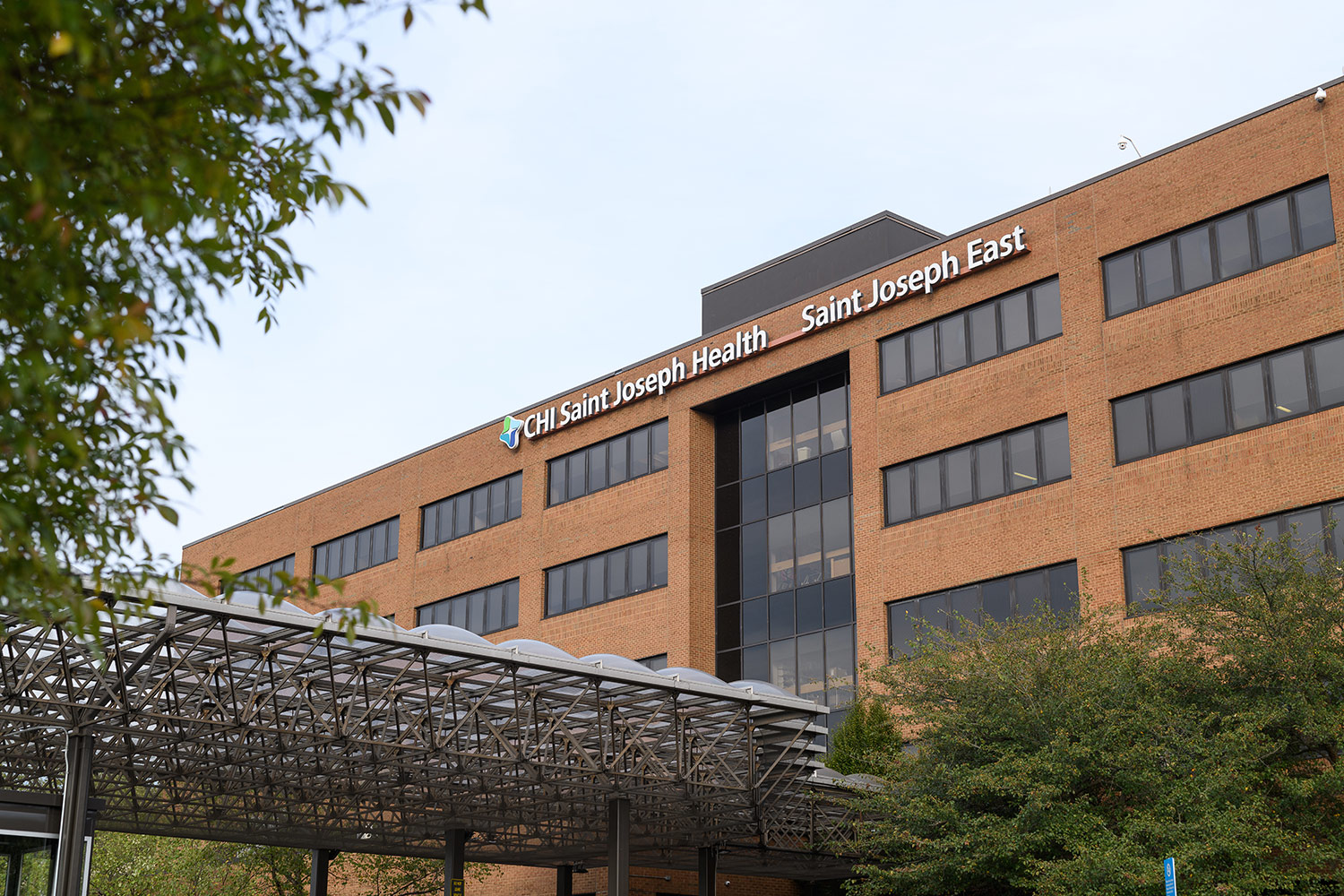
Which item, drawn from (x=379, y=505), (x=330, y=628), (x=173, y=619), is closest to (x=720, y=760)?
(x=330, y=628)

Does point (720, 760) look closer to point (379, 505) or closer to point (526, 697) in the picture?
point (526, 697)

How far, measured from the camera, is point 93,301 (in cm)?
632

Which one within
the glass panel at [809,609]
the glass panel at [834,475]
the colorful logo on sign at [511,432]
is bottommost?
the glass panel at [809,609]

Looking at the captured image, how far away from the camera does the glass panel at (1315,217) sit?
28359 millimetres

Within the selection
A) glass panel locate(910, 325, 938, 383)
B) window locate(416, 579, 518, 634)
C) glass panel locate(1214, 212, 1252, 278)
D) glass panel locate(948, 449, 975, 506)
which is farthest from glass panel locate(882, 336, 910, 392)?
window locate(416, 579, 518, 634)

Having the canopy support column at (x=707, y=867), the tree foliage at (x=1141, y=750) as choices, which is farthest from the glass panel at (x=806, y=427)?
the tree foliage at (x=1141, y=750)

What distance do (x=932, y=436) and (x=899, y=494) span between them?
1851mm

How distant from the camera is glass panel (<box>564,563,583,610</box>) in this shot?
146 ft

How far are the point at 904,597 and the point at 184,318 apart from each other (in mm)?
29675

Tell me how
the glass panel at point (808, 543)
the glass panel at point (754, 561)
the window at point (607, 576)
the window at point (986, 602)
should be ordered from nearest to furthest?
the window at point (986, 602)
the glass panel at point (808, 543)
the glass panel at point (754, 561)
the window at point (607, 576)

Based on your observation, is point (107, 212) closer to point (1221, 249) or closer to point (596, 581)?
point (1221, 249)

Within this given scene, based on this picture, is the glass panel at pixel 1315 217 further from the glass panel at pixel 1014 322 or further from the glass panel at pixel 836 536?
the glass panel at pixel 836 536

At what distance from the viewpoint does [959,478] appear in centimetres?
3428

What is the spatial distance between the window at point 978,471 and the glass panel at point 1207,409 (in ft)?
10.5
